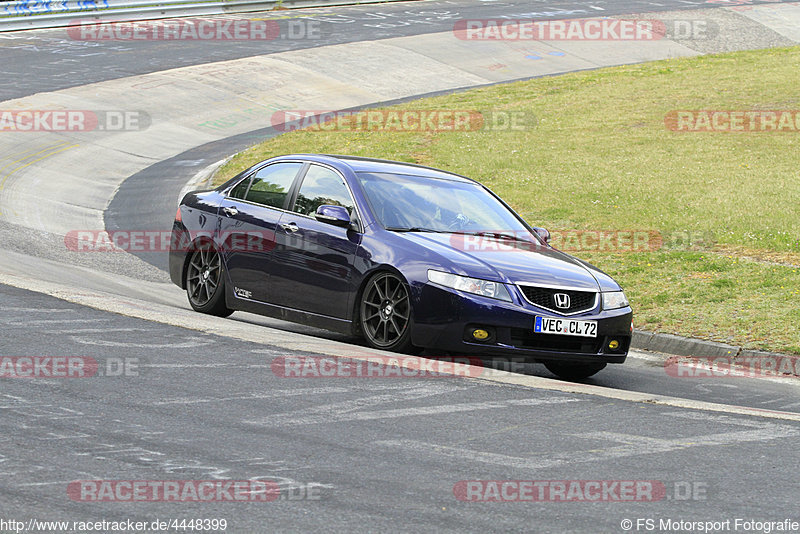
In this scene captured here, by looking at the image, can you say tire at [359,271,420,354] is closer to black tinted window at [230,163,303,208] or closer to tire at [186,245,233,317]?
black tinted window at [230,163,303,208]

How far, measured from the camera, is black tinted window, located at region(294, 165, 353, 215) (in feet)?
31.5

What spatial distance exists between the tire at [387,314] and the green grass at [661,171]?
355 cm

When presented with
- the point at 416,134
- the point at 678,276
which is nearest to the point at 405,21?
the point at 416,134

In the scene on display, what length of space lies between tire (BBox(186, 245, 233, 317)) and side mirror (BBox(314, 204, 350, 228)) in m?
1.60

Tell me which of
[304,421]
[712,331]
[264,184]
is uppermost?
[264,184]

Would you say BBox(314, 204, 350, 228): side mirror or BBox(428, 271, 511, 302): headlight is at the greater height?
BBox(314, 204, 350, 228): side mirror

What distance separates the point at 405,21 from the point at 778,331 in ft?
114

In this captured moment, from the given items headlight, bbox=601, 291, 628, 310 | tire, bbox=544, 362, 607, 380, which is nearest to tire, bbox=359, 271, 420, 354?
tire, bbox=544, 362, 607, 380

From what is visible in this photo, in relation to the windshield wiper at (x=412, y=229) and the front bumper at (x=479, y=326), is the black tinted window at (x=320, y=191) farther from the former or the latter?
the front bumper at (x=479, y=326)

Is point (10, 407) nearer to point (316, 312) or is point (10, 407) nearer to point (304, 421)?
point (304, 421)

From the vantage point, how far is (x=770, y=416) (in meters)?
7.26

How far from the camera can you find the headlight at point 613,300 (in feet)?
29.1

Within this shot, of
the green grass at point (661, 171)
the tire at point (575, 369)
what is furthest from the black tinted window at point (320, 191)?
the green grass at point (661, 171)

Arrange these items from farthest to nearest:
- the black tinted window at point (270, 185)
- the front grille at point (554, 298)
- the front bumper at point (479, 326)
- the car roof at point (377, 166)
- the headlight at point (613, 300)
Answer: the black tinted window at point (270, 185) → the car roof at point (377, 166) → the headlight at point (613, 300) → the front grille at point (554, 298) → the front bumper at point (479, 326)
